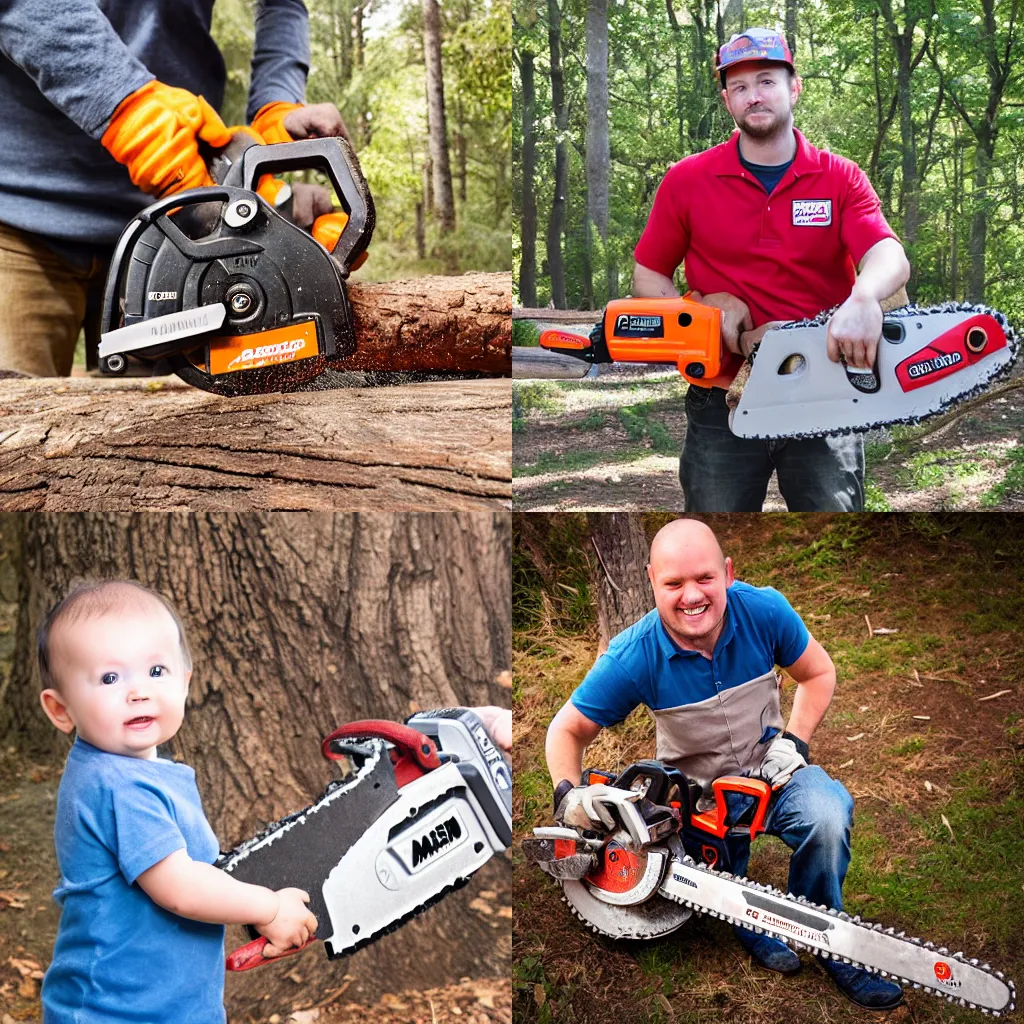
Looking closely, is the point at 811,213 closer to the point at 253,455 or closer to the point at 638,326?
the point at 638,326

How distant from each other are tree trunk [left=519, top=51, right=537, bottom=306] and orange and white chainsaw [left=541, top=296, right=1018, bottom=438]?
1.23 ft

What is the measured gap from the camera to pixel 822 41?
2607 millimetres

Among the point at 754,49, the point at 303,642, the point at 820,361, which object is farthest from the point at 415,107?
the point at 303,642

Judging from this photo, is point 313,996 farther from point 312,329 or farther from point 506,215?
point 506,215

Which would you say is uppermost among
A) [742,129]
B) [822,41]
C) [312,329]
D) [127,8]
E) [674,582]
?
[127,8]

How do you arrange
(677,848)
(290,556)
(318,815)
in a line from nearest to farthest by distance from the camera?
(318,815)
(677,848)
(290,556)

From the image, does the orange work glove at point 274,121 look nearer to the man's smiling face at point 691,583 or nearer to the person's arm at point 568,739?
the man's smiling face at point 691,583

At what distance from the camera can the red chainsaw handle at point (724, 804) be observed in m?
2.11

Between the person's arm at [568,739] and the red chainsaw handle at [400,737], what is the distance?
1.91 ft

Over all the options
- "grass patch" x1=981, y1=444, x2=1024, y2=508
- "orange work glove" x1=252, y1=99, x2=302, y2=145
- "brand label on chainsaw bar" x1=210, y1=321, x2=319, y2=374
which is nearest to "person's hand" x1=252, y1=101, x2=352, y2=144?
"orange work glove" x1=252, y1=99, x2=302, y2=145

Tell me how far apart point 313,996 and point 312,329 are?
1784 mm

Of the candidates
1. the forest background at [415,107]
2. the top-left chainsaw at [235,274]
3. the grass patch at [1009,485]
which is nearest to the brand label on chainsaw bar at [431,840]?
the top-left chainsaw at [235,274]

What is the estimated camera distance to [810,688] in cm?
233

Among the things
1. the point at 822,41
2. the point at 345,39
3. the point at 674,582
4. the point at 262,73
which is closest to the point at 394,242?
the point at 345,39
